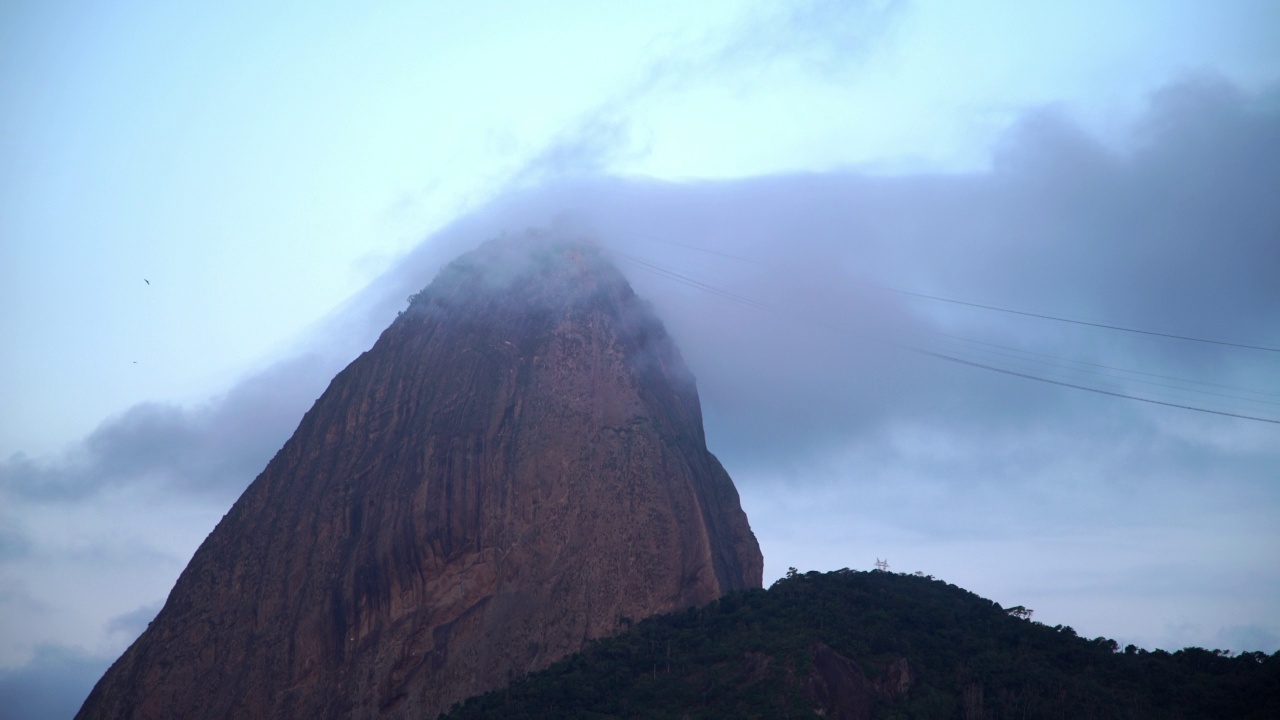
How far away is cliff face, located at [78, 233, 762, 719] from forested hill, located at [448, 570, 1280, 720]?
323 cm

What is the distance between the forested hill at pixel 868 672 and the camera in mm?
49094

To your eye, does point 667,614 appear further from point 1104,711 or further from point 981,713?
point 1104,711

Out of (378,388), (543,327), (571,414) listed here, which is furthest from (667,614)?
(378,388)

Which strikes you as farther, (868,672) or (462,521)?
(462,521)

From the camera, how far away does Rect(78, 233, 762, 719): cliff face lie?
57.8 meters

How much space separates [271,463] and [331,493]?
6.97 meters

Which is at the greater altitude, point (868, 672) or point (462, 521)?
point (462, 521)

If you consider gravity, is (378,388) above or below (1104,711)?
above

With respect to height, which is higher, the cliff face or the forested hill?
the cliff face

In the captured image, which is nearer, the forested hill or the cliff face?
the forested hill

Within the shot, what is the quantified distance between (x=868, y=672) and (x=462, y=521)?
20.1m

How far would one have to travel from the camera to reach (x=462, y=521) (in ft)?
199

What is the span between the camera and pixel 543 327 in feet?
218

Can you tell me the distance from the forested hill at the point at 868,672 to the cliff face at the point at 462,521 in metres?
3.23
